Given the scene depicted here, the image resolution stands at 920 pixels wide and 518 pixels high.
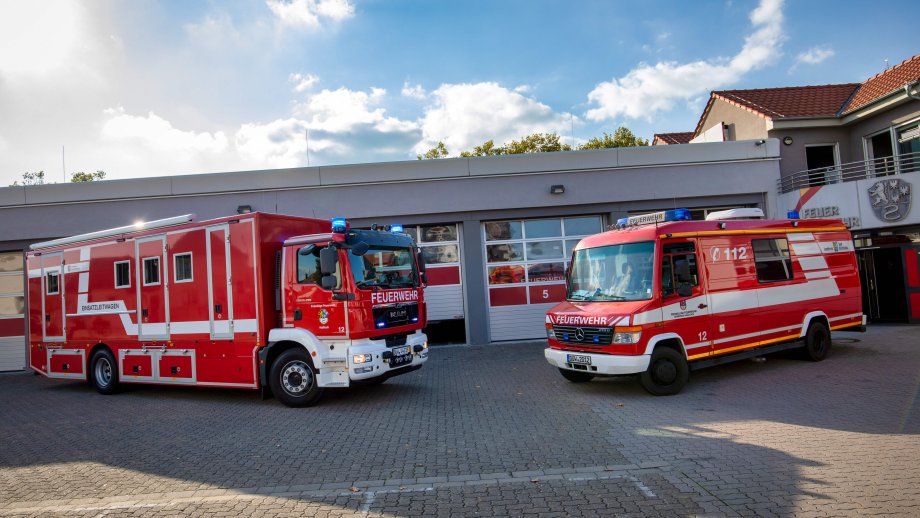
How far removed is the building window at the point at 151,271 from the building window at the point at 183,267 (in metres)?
0.53

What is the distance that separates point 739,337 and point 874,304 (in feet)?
33.3

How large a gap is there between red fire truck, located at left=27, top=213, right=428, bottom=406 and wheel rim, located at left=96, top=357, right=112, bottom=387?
3 cm

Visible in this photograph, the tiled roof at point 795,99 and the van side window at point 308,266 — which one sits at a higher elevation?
the tiled roof at point 795,99

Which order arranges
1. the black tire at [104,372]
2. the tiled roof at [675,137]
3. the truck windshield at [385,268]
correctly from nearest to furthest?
the truck windshield at [385,268] < the black tire at [104,372] < the tiled roof at [675,137]

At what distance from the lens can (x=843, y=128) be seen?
726 inches

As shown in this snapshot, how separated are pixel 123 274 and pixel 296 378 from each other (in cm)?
446

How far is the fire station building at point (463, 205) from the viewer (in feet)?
50.5

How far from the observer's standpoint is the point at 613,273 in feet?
29.3

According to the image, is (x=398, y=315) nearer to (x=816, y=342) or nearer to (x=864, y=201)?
(x=816, y=342)

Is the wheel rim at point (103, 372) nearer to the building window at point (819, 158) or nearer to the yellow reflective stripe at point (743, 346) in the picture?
the yellow reflective stripe at point (743, 346)

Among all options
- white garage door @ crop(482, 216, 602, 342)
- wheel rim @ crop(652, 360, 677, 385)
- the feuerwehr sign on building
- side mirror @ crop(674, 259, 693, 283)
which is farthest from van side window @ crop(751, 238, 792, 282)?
the feuerwehr sign on building

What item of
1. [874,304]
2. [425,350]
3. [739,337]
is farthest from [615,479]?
[874,304]

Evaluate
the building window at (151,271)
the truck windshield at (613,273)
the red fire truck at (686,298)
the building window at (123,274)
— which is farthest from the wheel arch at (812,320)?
the building window at (123,274)

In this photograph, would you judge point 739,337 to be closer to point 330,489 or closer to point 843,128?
point 330,489
